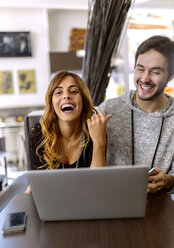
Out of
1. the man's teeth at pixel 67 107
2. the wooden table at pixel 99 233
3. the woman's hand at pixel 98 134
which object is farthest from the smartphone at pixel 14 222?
the man's teeth at pixel 67 107

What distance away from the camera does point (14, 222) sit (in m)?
0.86

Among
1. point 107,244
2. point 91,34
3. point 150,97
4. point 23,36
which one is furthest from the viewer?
point 23,36

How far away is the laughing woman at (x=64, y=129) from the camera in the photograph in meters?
1.43

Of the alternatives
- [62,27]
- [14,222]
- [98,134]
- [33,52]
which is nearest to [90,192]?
[14,222]

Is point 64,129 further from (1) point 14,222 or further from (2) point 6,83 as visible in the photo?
(2) point 6,83

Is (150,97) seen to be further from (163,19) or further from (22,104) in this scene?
(163,19)

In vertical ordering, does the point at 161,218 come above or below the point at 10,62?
below

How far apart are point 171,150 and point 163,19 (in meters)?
4.91

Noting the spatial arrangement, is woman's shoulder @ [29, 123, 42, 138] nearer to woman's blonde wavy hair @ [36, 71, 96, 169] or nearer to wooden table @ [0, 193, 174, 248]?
woman's blonde wavy hair @ [36, 71, 96, 169]

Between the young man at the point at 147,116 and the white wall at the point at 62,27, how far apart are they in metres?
4.25

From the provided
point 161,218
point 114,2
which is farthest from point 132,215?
point 114,2

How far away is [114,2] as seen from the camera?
5.22ft

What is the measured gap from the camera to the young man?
1385 mm

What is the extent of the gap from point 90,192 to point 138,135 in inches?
28.2
